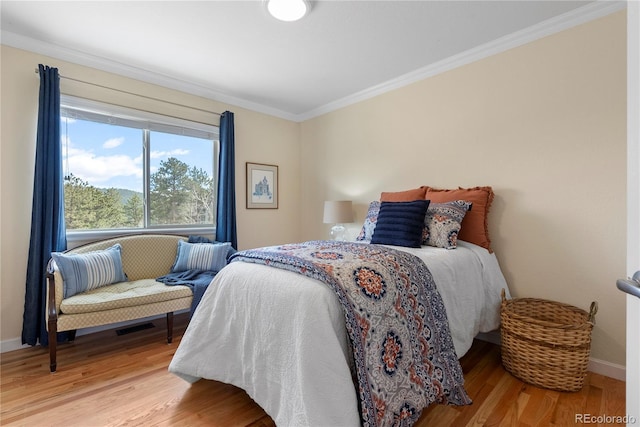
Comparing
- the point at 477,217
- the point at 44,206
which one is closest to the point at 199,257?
the point at 44,206

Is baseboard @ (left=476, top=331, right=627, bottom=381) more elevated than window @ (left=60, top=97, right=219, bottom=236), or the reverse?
window @ (left=60, top=97, right=219, bottom=236)

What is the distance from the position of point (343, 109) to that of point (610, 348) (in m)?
3.32

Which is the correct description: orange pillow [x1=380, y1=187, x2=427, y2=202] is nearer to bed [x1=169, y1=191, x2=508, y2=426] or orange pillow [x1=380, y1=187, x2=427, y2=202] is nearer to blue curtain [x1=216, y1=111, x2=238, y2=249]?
bed [x1=169, y1=191, x2=508, y2=426]

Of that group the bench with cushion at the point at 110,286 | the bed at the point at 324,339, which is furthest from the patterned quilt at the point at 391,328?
the bench with cushion at the point at 110,286

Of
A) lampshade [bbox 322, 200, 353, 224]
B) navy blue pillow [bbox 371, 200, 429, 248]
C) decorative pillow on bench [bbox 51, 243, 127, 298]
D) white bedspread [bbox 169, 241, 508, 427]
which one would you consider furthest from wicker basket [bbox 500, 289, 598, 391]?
decorative pillow on bench [bbox 51, 243, 127, 298]

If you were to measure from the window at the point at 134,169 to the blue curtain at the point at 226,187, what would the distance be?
17 cm

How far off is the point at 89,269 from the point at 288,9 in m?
2.50

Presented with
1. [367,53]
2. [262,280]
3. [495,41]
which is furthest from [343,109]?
[262,280]

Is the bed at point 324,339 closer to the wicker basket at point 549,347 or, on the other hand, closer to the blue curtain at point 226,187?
the wicker basket at point 549,347

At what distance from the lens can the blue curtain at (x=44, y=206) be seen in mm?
2359

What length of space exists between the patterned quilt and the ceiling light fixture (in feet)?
5.38

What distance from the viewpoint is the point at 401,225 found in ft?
7.52

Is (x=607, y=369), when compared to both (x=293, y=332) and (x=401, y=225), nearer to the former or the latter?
(x=401, y=225)

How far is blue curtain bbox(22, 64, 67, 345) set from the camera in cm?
236
